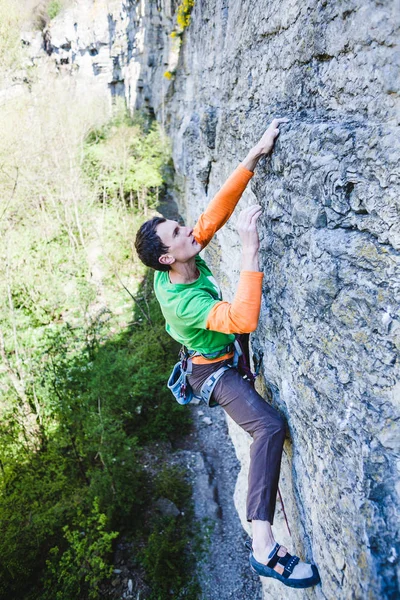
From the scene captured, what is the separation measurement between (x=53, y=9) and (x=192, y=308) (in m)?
36.4

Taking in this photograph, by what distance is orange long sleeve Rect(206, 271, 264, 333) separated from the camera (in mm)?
1962

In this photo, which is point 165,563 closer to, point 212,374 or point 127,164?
point 212,374

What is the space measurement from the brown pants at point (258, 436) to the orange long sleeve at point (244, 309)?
0.64m

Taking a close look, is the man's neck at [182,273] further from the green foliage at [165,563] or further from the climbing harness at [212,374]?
the green foliage at [165,563]

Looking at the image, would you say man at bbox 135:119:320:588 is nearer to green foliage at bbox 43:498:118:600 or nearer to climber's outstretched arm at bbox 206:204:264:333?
climber's outstretched arm at bbox 206:204:264:333

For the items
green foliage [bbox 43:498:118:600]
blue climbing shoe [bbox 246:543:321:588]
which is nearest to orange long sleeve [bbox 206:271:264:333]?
blue climbing shoe [bbox 246:543:321:588]

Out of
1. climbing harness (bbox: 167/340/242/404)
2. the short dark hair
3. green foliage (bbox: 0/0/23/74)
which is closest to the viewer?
the short dark hair

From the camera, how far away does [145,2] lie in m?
14.4

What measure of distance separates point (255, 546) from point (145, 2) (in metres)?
17.9

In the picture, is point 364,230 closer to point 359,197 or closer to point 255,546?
point 359,197

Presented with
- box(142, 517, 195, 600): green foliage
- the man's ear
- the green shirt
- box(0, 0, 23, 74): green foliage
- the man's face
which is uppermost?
box(0, 0, 23, 74): green foliage

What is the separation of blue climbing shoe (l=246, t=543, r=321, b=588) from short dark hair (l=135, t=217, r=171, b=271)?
5.74 feet

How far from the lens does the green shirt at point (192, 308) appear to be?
2.19m

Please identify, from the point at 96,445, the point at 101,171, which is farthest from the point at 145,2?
the point at 96,445
